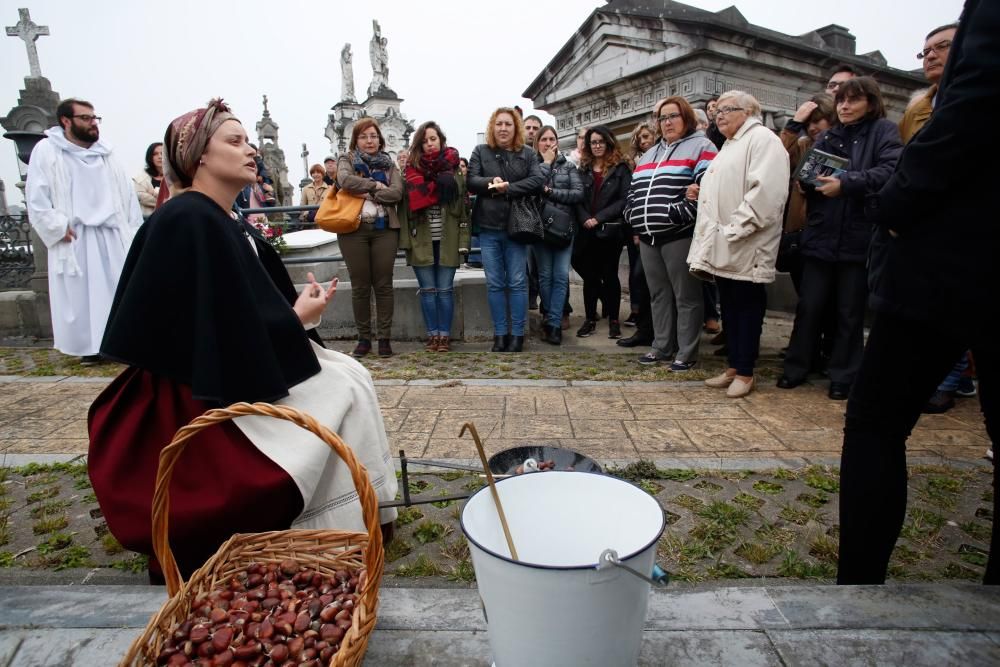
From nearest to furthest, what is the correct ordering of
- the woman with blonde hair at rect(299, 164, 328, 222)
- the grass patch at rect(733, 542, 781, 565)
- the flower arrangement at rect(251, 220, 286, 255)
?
the grass patch at rect(733, 542, 781, 565), the flower arrangement at rect(251, 220, 286, 255), the woman with blonde hair at rect(299, 164, 328, 222)

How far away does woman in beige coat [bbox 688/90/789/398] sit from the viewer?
14.2 feet

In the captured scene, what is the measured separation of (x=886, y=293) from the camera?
1.70 m

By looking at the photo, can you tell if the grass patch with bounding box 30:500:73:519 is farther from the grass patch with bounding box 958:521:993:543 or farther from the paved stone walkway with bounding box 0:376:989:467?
the grass patch with bounding box 958:521:993:543

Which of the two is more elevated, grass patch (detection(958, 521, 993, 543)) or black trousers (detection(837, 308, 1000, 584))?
black trousers (detection(837, 308, 1000, 584))

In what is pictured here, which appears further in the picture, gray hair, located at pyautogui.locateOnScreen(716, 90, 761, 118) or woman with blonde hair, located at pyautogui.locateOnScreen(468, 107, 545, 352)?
woman with blonde hair, located at pyautogui.locateOnScreen(468, 107, 545, 352)

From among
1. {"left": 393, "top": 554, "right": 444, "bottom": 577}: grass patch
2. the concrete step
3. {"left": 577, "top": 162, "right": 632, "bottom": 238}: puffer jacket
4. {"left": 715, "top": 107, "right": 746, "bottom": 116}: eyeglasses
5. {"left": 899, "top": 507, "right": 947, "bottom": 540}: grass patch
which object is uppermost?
{"left": 715, "top": 107, "right": 746, "bottom": 116}: eyeglasses

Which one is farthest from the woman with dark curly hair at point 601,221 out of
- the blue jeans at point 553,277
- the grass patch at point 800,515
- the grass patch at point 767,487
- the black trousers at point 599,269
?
the grass patch at point 800,515

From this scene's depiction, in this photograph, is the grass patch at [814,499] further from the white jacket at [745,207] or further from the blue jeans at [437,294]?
the blue jeans at [437,294]

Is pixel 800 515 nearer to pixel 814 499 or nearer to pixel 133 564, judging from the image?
pixel 814 499

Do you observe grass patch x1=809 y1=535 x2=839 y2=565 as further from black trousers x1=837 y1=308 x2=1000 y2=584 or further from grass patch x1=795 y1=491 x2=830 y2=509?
black trousers x1=837 y1=308 x2=1000 y2=584

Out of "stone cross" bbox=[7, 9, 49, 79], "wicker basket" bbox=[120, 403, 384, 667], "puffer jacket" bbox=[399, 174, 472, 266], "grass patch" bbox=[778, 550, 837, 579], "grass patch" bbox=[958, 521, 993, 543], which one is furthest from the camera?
"stone cross" bbox=[7, 9, 49, 79]

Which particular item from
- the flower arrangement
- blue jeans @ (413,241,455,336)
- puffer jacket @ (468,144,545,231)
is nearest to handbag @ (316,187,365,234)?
blue jeans @ (413,241,455,336)

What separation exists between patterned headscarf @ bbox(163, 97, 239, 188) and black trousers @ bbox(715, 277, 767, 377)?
3.72 metres

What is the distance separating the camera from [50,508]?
289cm
